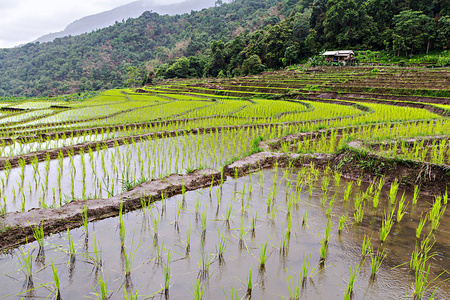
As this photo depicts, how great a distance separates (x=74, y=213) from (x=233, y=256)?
1903 millimetres

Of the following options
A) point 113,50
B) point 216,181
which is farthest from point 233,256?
point 113,50

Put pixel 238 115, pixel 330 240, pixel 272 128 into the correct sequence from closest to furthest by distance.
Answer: pixel 330 240, pixel 272 128, pixel 238 115

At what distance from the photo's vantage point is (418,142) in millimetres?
5988

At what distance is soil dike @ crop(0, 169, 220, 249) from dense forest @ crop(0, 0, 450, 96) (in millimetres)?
37930

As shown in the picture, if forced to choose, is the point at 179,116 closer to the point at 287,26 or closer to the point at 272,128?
the point at 272,128

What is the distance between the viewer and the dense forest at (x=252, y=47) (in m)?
34.9

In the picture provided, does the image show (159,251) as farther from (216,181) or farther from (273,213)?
(216,181)

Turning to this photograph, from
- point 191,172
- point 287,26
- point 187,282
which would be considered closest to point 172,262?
point 187,282

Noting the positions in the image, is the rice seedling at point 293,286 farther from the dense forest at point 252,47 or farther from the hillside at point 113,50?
the hillside at point 113,50

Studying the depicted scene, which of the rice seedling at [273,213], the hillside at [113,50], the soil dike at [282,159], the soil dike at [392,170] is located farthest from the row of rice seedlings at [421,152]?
the hillside at [113,50]

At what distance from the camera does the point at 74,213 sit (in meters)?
3.18

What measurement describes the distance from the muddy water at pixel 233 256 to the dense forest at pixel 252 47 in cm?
3793

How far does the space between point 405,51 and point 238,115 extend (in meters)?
33.2

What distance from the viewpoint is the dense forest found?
3494 centimetres
